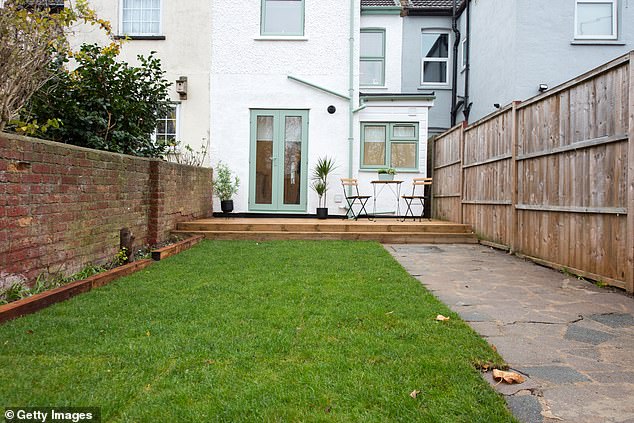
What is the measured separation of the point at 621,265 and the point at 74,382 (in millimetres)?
4622

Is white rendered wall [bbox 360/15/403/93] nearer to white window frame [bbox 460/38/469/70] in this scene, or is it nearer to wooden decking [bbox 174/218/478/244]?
white window frame [bbox 460/38/469/70]

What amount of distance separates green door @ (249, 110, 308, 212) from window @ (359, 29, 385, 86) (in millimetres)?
2994

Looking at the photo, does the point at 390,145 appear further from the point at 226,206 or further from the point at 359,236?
the point at 226,206

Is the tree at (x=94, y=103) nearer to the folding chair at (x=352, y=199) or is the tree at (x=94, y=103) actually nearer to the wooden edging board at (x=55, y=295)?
the wooden edging board at (x=55, y=295)

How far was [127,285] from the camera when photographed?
405cm

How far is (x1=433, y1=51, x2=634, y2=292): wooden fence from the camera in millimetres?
4168

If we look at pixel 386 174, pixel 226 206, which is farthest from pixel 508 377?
pixel 226 206

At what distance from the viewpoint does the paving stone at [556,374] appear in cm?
213

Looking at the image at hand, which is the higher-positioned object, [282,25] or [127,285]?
[282,25]

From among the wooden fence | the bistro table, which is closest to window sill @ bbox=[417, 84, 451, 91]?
the bistro table

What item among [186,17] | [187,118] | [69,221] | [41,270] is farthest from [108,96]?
[186,17]

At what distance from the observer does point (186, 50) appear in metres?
10.3

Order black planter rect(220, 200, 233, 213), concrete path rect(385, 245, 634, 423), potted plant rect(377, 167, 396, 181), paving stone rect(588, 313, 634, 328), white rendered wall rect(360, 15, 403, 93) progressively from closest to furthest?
concrete path rect(385, 245, 634, 423) → paving stone rect(588, 313, 634, 328) → potted plant rect(377, 167, 396, 181) → black planter rect(220, 200, 233, 213) → white rendered wall rect(360, 15, 403, 93)

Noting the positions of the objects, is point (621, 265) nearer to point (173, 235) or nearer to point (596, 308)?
point (596, 308)
